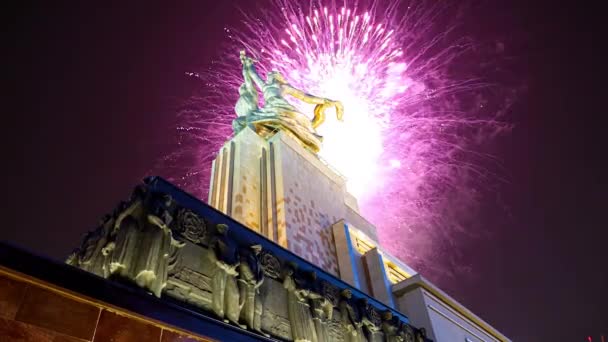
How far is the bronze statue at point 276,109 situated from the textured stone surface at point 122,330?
491 inches

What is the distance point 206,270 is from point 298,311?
81.3 inches

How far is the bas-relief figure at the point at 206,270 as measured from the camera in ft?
22.0

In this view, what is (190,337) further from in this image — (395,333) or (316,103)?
(316,103)

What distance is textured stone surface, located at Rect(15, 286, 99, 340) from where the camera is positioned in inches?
184

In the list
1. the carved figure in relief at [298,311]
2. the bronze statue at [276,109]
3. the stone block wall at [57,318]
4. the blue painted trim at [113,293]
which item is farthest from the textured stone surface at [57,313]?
the bronze statue at [276,109]

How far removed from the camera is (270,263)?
8820 mm

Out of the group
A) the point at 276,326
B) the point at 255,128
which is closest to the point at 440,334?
the point at 276,326

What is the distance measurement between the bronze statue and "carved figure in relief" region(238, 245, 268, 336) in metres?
9.95

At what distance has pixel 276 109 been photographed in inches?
716

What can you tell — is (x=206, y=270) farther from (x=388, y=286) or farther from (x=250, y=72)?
(x=250, y=72)

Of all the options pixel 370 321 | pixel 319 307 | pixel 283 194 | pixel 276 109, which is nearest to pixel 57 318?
pixel 319 307

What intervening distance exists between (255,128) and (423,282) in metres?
8.48

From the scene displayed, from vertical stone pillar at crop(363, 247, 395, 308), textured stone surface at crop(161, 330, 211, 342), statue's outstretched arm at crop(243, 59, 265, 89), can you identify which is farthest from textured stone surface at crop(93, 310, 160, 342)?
statue's outstretched arm at crop(243, 59, 265, 89)

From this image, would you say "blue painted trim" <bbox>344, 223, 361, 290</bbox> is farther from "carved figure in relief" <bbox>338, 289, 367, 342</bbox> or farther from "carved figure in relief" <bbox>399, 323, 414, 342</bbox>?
"carved figure in relief" <bbox>338, 289, 367, 342</bbox>
